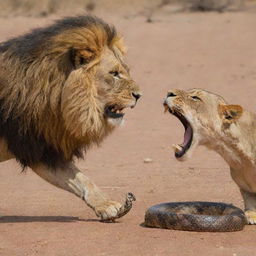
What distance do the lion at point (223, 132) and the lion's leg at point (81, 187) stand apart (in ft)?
2.00

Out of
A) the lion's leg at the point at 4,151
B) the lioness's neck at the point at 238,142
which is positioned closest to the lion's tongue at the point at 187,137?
the lioness's neck at the point at 238,142

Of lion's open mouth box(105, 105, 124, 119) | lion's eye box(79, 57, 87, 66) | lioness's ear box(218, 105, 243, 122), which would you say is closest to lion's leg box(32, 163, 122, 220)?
lion's open mouth box(105, 105, 124, 119)

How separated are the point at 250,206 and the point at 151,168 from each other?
9.89ft

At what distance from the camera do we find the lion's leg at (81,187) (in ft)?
23.3

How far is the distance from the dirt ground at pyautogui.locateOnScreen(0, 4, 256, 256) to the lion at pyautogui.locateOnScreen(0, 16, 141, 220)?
42cm

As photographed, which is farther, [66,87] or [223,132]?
[223,132]

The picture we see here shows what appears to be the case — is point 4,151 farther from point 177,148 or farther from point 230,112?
point 230,112

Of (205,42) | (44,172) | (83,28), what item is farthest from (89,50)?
(205,42)

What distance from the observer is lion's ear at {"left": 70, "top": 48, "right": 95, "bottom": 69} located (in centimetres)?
712

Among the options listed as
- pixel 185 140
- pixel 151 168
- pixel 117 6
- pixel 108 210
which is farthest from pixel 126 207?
pixel 117 6

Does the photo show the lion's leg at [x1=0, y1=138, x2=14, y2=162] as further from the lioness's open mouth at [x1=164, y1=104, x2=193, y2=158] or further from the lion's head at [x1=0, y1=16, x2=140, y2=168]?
the lioness's open mouth at [x1=164, y1=104, x2=193, y2=158]

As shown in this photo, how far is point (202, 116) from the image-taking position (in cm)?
735

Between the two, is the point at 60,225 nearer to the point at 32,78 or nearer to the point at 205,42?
the point at 32,78

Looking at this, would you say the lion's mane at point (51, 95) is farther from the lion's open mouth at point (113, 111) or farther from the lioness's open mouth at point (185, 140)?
the lioness's open mouth at point (185, 140)
